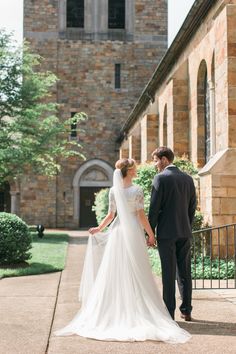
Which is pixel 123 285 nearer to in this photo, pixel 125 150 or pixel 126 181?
pixel 126 181

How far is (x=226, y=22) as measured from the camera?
452 inches

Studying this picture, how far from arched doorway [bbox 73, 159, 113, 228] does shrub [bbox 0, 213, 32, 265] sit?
18265 mm

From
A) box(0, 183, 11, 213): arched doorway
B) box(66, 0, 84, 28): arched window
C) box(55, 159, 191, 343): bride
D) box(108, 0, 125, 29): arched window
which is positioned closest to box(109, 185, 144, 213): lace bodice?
box(55, 159, 191, 343): bride

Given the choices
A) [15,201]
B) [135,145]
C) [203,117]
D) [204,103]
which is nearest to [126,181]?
[203,117]

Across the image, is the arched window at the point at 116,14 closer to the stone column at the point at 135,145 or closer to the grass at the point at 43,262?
the stone column at the point at 135,145

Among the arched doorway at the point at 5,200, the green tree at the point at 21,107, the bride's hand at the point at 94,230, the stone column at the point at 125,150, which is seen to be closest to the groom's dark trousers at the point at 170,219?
the bride's hand at the point at 94,230

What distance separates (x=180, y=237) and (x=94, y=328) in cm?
139

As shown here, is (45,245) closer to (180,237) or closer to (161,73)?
(161,73)

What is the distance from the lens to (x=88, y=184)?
1200 inches

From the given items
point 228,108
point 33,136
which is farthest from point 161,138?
point 228,108

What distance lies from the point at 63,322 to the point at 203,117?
10.5 meters

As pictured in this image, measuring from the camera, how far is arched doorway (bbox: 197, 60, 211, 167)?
15539 millimetres

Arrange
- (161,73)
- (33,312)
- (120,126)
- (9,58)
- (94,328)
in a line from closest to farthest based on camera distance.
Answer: (94,328), (33,312), (161,73), (9,58), (120,126)

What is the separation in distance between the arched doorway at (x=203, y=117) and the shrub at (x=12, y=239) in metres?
5.98
